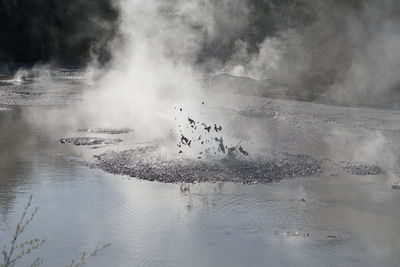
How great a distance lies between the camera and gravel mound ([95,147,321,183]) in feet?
43.8

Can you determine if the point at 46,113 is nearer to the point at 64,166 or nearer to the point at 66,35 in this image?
the point at 64,166

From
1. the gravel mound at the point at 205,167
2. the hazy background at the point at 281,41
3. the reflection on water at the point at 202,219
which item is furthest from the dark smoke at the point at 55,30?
the reflection on water at the point at 202,219

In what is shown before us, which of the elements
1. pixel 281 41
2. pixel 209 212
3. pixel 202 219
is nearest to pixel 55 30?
pixel 281 41

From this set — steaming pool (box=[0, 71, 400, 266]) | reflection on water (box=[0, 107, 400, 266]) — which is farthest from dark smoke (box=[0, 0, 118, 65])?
reflection on water (box=[0, 107, 400, 266])

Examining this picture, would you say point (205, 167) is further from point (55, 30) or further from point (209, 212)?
point (55, 30)

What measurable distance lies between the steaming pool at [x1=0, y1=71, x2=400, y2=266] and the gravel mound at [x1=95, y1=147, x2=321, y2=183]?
30 cm

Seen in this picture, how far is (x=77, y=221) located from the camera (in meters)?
10.6

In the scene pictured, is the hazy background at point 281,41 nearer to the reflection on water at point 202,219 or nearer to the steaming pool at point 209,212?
the steaming pool at point 209,212

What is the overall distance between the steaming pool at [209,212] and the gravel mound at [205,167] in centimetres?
30

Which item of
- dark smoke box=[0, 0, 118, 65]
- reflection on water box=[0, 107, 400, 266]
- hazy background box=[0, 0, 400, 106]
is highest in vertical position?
dark smoke box=[0, 0, 118, 65]

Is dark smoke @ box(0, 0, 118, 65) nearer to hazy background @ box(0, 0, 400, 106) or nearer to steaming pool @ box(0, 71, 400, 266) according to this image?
hazy background @ box(0, 0, 400, 106)

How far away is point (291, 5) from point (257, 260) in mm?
28151

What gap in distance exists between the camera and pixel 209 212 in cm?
1127

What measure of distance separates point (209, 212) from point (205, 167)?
110 inches
